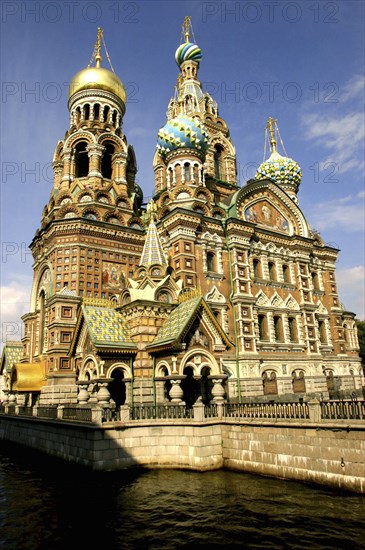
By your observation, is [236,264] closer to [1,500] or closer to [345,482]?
[345,482]

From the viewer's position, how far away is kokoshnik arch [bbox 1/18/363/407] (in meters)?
16.2

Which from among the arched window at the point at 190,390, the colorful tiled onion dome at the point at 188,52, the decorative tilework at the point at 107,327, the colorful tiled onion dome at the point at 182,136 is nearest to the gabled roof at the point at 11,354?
the decorative tilework at the point at 107,327

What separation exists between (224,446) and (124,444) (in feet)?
10.4

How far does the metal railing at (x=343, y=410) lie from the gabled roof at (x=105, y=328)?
762 centimetres

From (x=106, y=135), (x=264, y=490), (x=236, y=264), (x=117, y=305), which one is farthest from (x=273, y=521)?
(x=106, y=135)

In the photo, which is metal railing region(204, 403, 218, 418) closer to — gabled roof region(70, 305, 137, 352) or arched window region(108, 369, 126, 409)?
gabled roof region(70, 305, 137, 352)

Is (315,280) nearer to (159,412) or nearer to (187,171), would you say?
(187,171)

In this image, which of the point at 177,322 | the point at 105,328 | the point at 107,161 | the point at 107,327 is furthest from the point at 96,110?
the point at 177,322

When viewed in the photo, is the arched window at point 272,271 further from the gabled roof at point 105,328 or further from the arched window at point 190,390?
the gabled roof at point 105,328

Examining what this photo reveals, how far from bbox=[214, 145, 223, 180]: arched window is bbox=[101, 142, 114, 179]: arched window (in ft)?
26.2

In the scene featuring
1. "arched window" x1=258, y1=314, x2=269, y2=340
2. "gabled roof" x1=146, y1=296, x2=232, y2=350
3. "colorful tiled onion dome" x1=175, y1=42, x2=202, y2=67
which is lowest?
"gabled roof" x1=146, y1=296, x2=232, y2=350

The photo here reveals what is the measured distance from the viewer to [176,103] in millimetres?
36500

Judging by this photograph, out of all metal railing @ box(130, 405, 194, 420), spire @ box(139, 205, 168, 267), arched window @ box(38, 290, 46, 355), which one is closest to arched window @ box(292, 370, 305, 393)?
spire @ box(139, 205, 168, 267)

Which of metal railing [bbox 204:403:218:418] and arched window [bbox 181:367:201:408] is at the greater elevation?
arched window [bbox 181:367:201:408]
